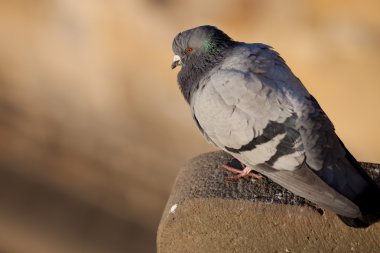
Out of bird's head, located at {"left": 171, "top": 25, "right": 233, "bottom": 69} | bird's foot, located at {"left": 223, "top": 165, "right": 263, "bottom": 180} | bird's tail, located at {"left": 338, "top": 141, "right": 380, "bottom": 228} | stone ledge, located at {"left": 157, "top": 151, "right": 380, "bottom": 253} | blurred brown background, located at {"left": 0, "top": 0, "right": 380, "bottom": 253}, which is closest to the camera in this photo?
bird's tail, located at {"left": 338, "top": 141, "right": 380, "bottom": 228}

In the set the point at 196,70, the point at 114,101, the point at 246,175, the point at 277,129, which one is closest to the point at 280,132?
the point at 277,129

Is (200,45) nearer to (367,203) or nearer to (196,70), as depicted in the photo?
(196,70)

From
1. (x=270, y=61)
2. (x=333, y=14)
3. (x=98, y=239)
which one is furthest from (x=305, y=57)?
(x=270, y=61)

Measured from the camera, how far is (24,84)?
9.11m

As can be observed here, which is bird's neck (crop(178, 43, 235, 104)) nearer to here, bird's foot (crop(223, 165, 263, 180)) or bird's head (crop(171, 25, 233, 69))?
bird's head (crop(171, 25, 233, 69))

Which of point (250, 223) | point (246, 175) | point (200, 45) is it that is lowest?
point (250, 223)

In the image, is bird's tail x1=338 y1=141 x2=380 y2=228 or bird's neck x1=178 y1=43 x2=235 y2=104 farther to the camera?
bird's neck x1=178 y1=43 x2=235 y2=104

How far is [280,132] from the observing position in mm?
3543

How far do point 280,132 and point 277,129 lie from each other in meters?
0.02

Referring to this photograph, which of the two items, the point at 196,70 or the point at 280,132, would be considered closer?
the point at 280,132

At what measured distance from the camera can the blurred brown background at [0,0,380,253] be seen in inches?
313

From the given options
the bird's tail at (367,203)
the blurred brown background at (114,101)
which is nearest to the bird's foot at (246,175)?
the bird's tail at (367,203)

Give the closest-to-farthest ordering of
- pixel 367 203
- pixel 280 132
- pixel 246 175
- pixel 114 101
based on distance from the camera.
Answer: pixel 367 203
pixel 280 132
pixel 246 175
pixel 114 101

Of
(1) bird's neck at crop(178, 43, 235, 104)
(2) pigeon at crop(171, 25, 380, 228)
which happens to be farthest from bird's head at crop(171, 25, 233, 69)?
(2) pigeon at crop(171, 25, 380, 228)
